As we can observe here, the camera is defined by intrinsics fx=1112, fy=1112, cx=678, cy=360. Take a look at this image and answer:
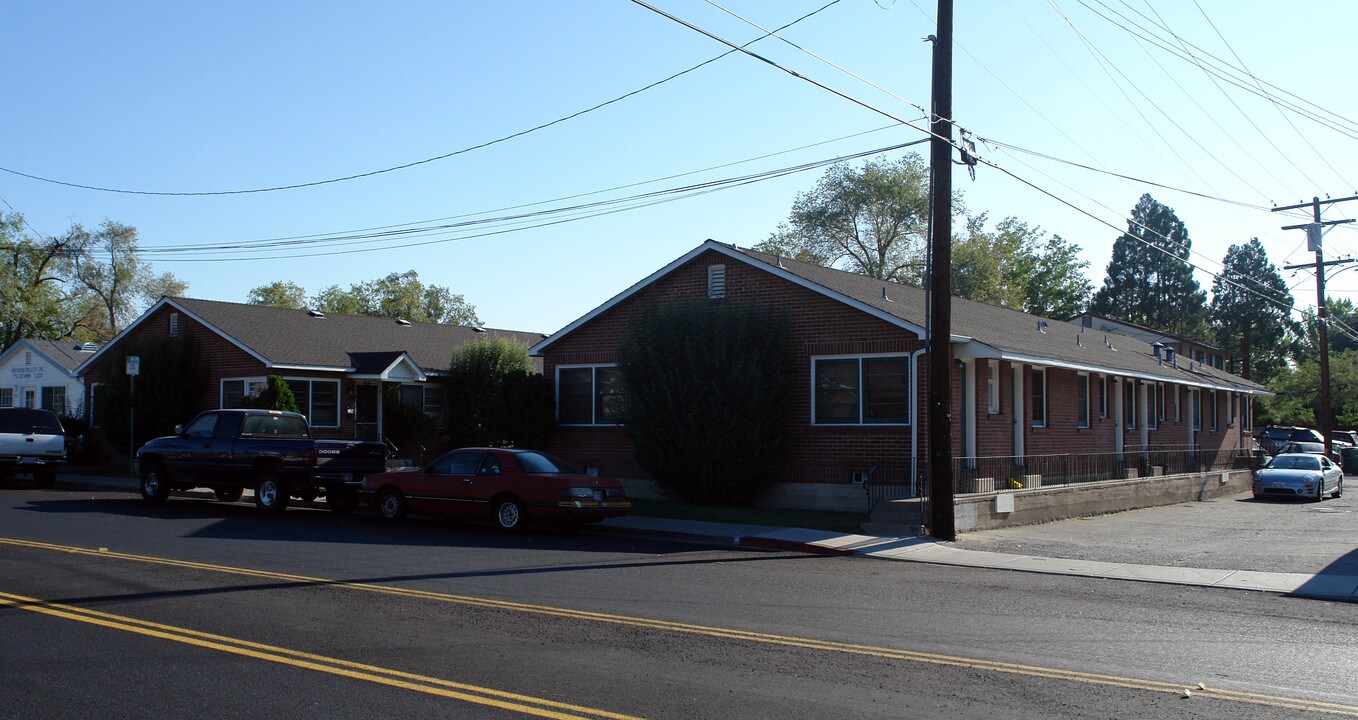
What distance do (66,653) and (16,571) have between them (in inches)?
197

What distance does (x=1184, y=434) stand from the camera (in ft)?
123

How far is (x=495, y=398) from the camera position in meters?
26.9

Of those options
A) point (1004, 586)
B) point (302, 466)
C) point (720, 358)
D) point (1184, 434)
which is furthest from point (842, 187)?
point (1004, 586)

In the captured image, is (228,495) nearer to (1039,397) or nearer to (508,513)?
(508,513)

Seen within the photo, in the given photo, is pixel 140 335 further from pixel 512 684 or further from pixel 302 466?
pixel 512 684

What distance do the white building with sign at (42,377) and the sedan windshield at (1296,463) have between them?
37.7 m

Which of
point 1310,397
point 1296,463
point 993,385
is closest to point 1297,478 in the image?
point 1296,463

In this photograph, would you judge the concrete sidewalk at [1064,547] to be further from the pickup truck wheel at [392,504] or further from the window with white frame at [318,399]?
the window with white frame at [318,399]

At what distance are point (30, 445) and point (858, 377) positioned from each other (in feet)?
64.3

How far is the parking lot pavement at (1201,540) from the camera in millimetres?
16734

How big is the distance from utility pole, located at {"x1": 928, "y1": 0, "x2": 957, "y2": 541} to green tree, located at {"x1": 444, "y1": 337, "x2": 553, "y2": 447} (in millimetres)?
11345

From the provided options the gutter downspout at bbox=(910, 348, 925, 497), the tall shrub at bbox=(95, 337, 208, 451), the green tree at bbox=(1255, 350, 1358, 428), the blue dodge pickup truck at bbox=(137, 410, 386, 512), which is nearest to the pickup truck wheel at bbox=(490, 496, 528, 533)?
the blue dodge pickup truck at bbox=(137, 410, 386, 512)

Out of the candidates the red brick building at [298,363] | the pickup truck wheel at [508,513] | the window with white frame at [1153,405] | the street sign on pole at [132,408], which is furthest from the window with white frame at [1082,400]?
the street sign on pole at [132,408]

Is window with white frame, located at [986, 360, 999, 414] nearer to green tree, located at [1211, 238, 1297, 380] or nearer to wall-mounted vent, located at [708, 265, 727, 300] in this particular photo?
wall-mounted vent, located at [708, 265, 727, 300]
